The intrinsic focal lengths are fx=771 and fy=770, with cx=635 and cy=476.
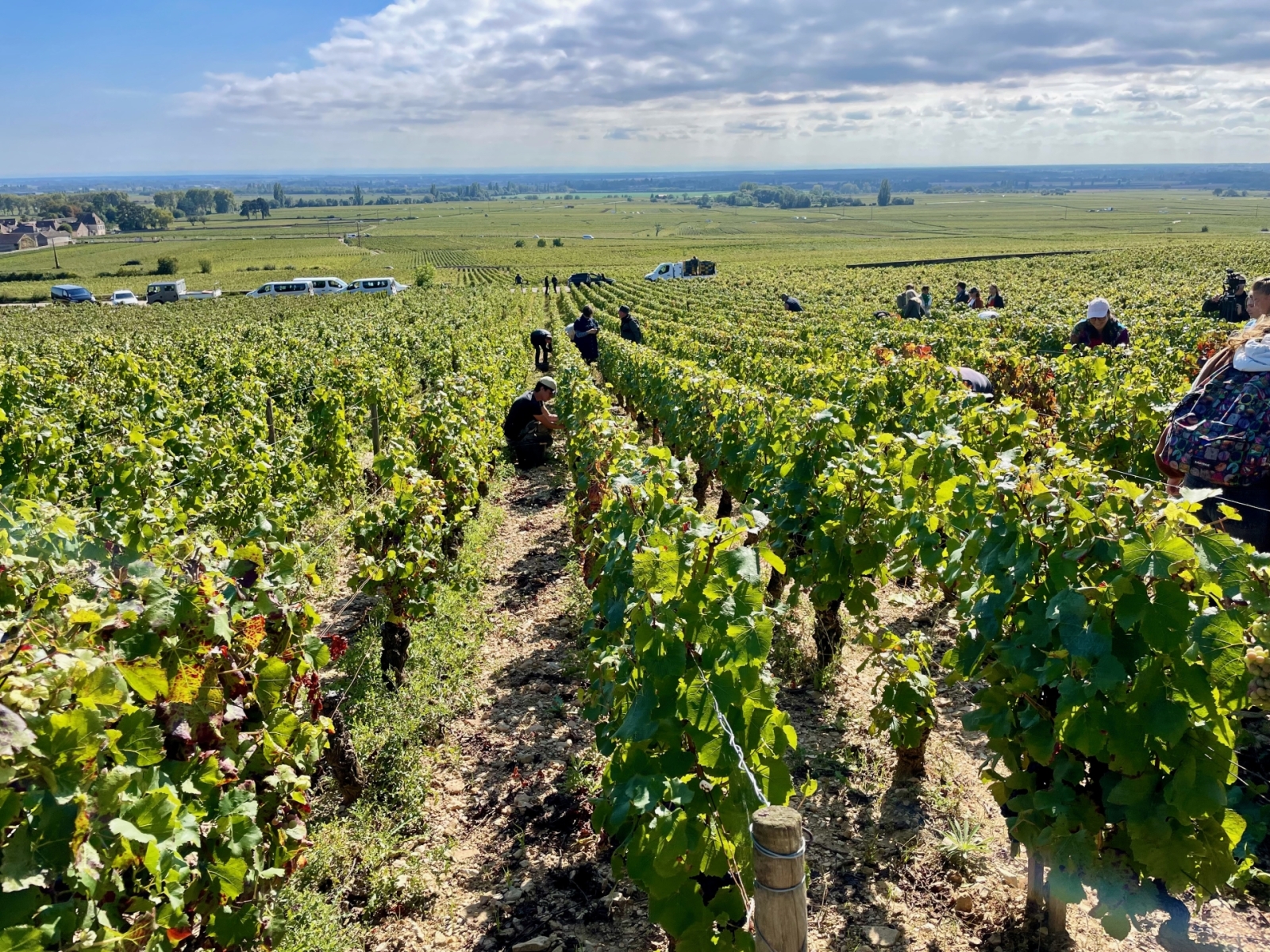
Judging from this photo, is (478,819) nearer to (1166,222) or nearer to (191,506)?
(191,506)

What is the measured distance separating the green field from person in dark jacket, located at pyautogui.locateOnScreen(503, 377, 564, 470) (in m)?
52.5

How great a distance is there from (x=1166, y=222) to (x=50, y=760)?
152m

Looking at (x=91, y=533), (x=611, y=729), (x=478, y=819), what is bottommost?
(x=478, y=819)

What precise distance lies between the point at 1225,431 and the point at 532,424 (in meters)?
9.39

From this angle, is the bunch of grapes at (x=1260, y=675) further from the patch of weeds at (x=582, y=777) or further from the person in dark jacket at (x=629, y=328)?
the person in dark jacket at (x=629, y=328)

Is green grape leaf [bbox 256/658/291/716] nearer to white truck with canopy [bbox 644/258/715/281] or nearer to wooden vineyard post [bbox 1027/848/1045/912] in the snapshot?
wooden vineyard post [bbox 1027/848/1045/912]

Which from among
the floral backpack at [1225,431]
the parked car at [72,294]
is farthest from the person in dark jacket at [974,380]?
the parked car at [72,294]

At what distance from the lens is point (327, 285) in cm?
5900

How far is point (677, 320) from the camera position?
28.6m

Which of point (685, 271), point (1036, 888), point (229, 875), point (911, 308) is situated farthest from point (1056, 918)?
point (685, 271)

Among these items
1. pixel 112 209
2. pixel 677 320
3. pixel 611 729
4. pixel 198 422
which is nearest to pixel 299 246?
pixel 112 209

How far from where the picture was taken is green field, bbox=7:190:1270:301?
78125 millimetres

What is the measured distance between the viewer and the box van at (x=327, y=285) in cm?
5767

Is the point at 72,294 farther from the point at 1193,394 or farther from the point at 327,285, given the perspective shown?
the point at 1193,394
